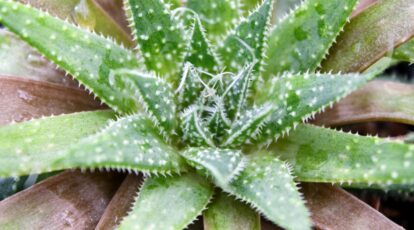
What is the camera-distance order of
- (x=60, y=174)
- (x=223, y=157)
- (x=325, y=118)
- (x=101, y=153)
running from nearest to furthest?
(x=101, y=153) → (x=223, y=157) → (x=60, y=174) → (x=325, y=118)

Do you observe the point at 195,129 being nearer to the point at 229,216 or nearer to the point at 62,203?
the point at 229,216

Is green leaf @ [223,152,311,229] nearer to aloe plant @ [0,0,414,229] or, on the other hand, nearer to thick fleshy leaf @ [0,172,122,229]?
aloe plant @ [0,0,414,229]

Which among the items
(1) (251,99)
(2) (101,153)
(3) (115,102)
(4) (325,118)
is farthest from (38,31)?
(4) (325,118)

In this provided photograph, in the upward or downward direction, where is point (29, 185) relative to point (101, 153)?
downward

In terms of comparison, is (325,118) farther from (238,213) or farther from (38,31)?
(38,31)

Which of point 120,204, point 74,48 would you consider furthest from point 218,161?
point 74,48

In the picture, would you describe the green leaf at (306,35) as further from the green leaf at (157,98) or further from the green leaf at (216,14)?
the green leaf at (157,98)
